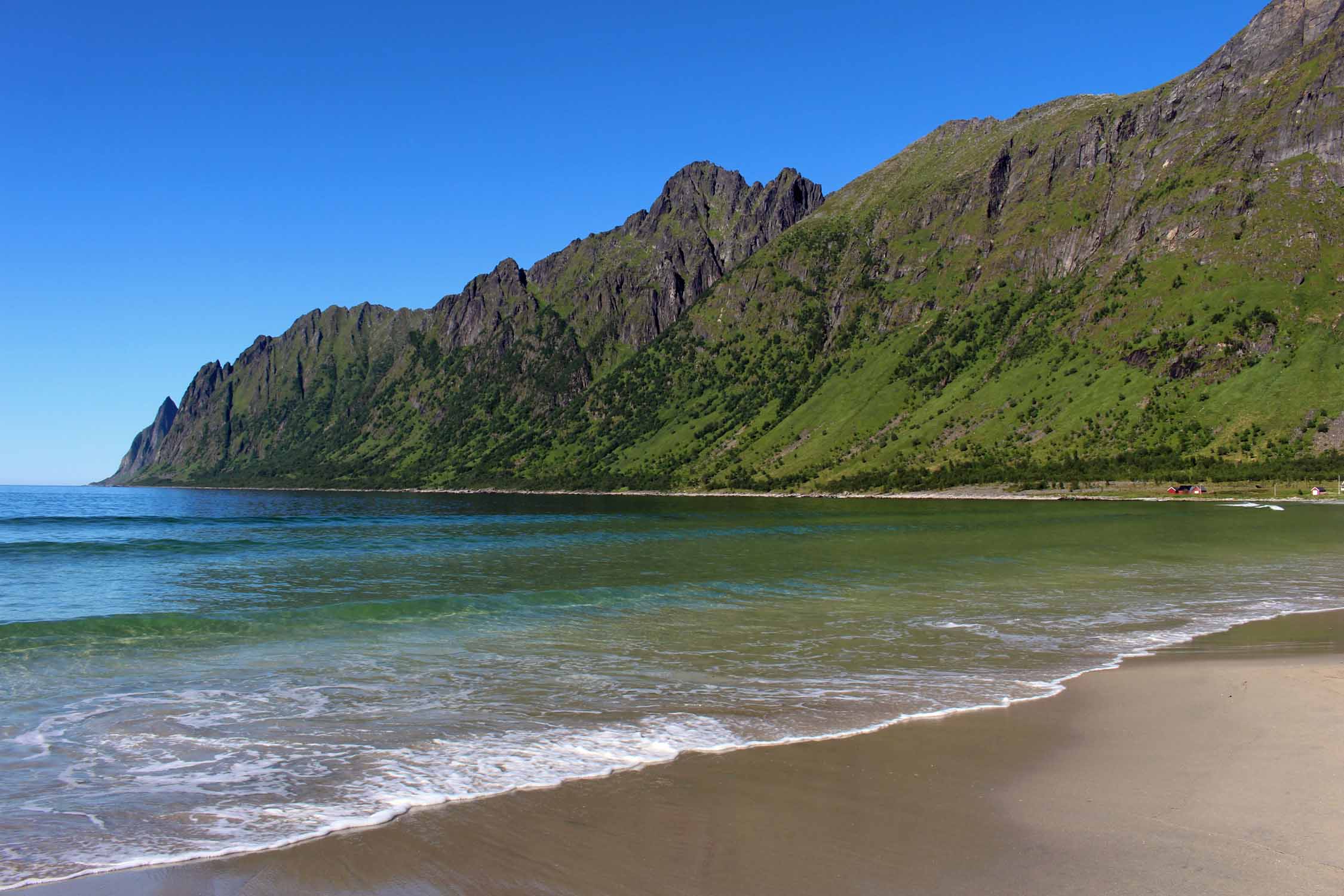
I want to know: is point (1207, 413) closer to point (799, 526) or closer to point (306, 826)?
point (799, 526)

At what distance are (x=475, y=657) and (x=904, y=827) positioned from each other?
42.5ft

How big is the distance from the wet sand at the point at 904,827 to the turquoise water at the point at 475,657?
805 mm

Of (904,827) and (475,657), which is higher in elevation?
(904,827)

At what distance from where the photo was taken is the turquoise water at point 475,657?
10.7 m

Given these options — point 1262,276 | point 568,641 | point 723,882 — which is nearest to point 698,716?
point 723,882

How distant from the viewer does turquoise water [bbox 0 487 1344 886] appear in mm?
10719

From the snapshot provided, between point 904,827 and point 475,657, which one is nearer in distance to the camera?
point 904,827

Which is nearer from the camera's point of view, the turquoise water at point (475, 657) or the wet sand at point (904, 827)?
the wet sand at point (904, 827)

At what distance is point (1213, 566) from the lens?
39250mm

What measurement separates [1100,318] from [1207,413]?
52924 mm

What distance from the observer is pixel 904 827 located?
9.12 metres

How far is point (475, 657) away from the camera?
19781 millimetres

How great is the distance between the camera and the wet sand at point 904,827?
7844 millimetres

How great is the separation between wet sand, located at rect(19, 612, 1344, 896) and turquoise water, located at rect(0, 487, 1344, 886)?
2.64 feet
